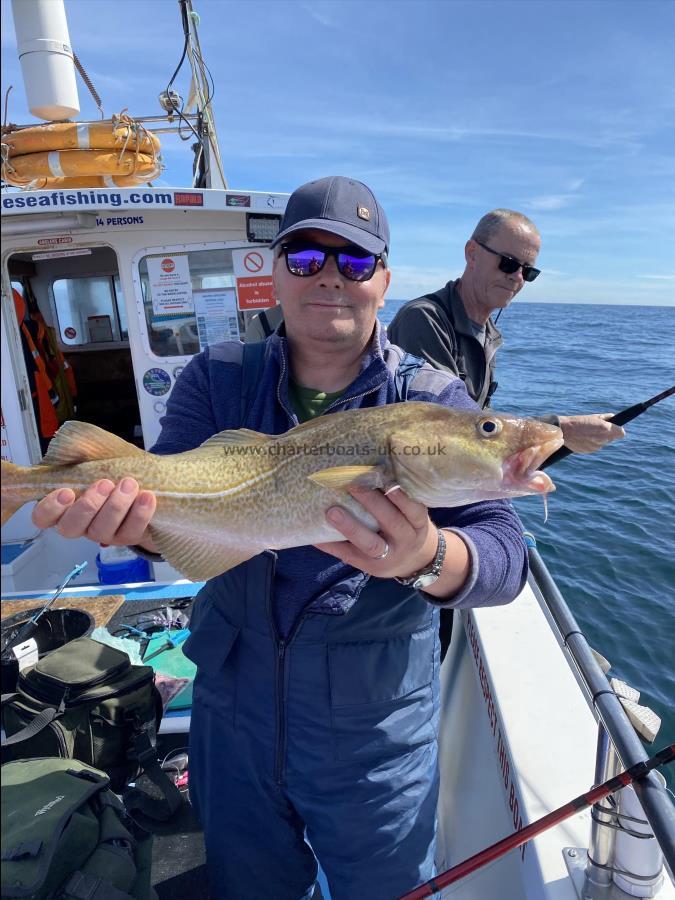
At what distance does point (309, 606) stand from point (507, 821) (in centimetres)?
179

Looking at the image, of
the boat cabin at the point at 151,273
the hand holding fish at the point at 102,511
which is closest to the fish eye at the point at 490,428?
the hand holding fish at the point at 102,511

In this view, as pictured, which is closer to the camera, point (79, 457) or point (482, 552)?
point (482, 552)

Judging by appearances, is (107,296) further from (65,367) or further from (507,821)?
(507,821)

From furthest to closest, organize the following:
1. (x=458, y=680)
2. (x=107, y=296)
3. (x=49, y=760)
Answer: (x=107, y=296), (x=458, y=680), (x=49, y=760)

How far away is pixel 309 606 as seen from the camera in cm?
226

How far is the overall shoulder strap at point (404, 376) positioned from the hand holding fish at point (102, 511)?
1141 mm

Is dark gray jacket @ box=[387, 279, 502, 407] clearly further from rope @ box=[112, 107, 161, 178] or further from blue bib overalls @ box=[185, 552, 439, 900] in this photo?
rope @ box=[112, 107, 161, 178]

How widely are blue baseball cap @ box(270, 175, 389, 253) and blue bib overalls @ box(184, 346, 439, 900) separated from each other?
2.05 feet

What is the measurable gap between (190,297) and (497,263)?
3.75 meters

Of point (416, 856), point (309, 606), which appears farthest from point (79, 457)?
point (416, 856)

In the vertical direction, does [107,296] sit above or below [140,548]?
above

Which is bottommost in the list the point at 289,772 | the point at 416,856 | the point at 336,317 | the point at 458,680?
the point at 458,680

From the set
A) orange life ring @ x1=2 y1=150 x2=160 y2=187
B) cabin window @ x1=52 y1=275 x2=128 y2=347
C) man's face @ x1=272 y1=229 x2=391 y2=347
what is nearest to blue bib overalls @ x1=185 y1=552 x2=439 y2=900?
man's face @ x1=272 y1=229 x2=391 y2=347

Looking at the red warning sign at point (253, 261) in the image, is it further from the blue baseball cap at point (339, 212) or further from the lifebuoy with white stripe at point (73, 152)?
the blue baseball cap at point (339, 212)
